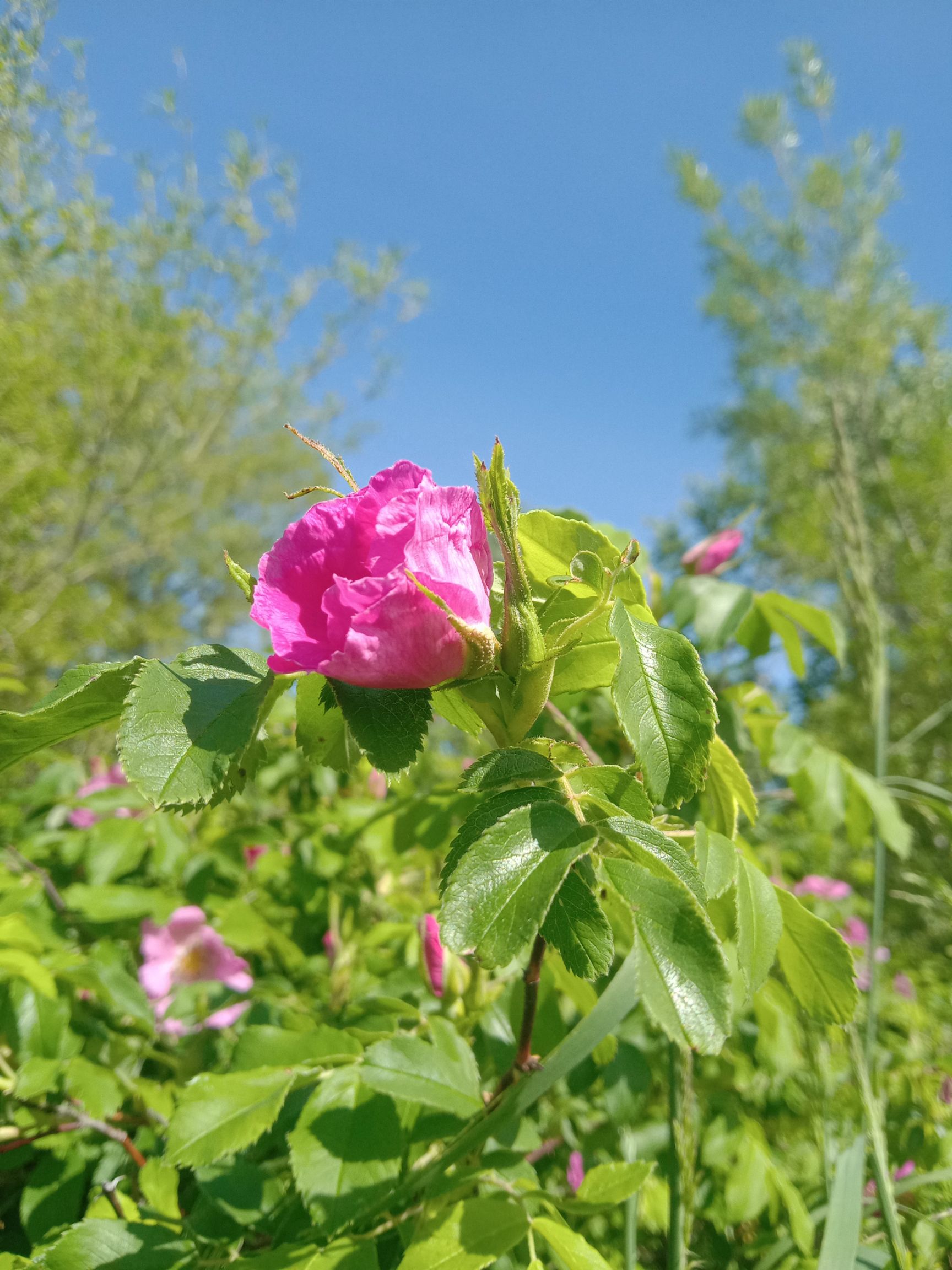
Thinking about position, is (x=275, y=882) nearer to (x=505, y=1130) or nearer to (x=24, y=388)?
(x=505, y=1130)

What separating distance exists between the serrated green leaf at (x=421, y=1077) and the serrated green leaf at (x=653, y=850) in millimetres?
283

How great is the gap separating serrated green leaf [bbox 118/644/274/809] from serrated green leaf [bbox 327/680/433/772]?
50mm

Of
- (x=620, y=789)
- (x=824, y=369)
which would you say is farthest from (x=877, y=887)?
(x=824, y=369)

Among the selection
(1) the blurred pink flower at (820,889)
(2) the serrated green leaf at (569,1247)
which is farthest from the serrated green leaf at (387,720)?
(1) the blurred pink flower at (820,889)

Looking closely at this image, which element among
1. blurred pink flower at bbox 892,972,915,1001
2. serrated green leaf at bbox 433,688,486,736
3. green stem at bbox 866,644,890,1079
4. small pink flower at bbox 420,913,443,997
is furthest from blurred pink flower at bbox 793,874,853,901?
serrated green leaf at bbox 433,688,486,736

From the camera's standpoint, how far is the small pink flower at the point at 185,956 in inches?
40.9

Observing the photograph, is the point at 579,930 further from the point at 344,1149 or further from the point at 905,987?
Answer: the point at 905,987

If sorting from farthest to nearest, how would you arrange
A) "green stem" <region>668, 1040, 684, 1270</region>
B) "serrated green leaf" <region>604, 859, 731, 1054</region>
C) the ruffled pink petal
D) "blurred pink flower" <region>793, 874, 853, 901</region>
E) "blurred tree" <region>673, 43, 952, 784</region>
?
1. "blurred tree" <region>673, 43, 952, 784</region>
2. "blurred pink flower" <region>793, 874, 853, 901</region>
3. the ruffled pink petal
4. "green stem" <region>668, 1040, 684, 1270</region>
5. "serrated green leaf" <region>604, 859, 731, 1054</region>

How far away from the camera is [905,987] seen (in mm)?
1701

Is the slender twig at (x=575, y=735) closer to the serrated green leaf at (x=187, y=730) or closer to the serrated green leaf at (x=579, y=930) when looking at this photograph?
the serrated green leaf at (x=579, y=930)

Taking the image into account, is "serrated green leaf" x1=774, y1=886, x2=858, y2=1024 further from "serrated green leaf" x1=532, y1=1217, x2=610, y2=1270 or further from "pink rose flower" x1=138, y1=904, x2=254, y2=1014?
"pink rose flower" x1=138, y1=904, x2=254, y2=1014

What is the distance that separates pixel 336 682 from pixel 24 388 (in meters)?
5.31

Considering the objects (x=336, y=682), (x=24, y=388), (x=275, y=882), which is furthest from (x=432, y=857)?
(x=24, y=388)

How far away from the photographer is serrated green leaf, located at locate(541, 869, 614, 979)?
0.36m
